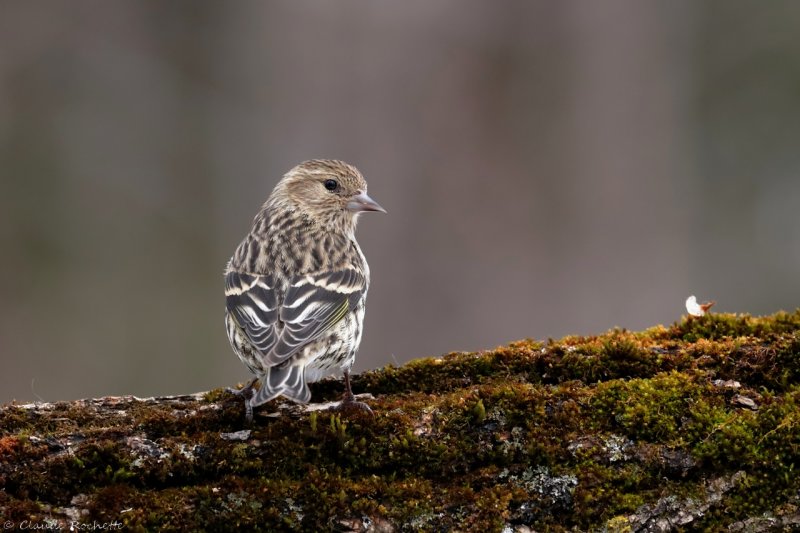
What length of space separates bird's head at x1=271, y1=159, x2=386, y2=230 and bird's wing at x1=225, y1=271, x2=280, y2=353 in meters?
1.29

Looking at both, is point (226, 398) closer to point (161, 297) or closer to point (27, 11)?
point (161, 297)

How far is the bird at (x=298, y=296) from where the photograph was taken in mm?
4703

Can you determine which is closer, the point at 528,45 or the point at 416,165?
the point at 416,165

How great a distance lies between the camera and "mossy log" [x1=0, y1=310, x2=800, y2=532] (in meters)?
3.67

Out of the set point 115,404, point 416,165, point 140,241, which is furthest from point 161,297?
point 115,404

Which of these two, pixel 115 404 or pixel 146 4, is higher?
pixel 146 4

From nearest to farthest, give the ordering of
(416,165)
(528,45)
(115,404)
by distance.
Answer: (115,404)
(416,165)
(528,45)

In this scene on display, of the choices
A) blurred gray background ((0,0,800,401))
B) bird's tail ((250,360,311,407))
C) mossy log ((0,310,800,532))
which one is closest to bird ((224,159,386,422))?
bird's tail ((250,360,311,407))

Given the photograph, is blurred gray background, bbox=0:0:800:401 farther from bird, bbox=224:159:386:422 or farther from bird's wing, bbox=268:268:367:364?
bird's wing, bbox=268:268:367:364

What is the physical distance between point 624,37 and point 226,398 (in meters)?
9.45

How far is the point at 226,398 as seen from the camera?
4637 millimetres

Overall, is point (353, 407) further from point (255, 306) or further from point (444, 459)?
point (255, 306)

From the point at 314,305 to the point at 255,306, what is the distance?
13.0 inches

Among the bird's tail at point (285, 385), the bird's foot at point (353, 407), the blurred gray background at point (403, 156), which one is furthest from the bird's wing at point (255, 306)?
the blurred gray background at point (403, 156)
